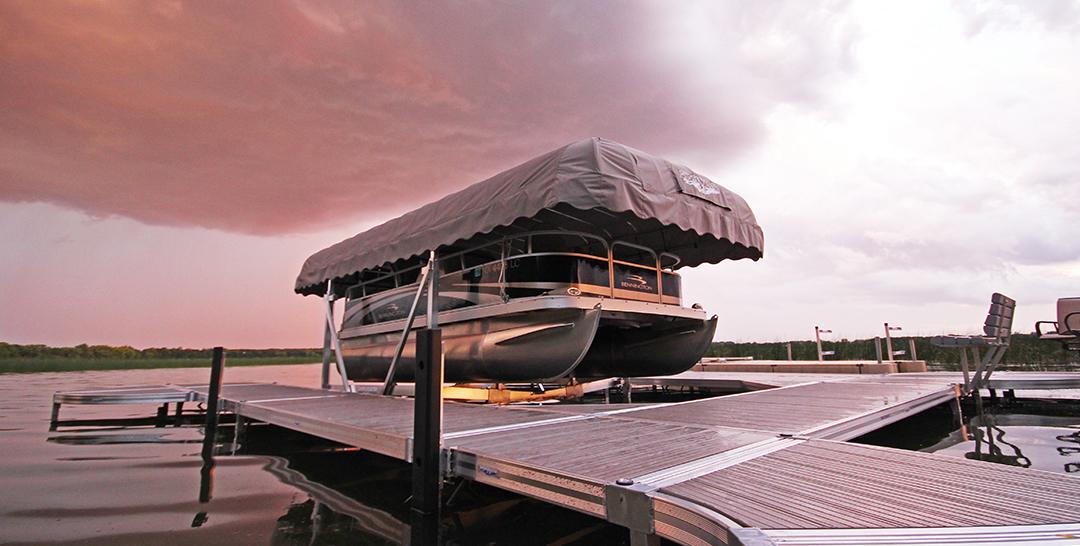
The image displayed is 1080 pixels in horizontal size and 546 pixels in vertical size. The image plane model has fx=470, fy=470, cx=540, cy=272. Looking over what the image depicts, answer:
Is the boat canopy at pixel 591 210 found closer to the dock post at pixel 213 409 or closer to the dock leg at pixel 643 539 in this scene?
the dock post at pixel 213 409

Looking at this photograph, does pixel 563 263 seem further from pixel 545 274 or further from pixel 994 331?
pixel 994 331

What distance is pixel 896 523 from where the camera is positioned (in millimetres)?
1258

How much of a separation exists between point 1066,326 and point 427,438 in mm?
8449

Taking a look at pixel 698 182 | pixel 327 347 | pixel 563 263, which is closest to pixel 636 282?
pixel 563 263

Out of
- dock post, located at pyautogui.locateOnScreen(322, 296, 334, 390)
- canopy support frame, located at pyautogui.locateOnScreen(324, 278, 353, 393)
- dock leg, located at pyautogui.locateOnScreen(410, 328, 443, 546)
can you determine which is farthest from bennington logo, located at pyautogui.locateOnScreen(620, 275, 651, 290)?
dock post, located at pyautogui.locateOnScreen(322, 296, 334, 390)

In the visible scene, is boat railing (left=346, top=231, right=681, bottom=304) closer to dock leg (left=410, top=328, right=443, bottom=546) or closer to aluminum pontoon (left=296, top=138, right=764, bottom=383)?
aluminum pontoon (left=296, top=138, right=764, bottom=383)

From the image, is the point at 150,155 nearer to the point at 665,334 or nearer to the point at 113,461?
the point at 113,461

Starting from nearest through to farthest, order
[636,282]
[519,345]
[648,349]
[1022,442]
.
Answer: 1. [1022,442]
2. [519,345]
3. [636,282]
4. [648,349]

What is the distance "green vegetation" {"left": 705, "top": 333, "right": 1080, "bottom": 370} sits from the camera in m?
12.7

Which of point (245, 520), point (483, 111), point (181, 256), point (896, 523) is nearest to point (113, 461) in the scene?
point (245, 520)

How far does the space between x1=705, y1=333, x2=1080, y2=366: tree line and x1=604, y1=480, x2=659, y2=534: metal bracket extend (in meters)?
10.7

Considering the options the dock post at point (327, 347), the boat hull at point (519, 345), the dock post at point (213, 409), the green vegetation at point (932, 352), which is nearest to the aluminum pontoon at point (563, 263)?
the boat hull at point (519, 345)

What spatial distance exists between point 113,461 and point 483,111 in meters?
12.0

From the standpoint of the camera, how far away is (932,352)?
15.3 m
